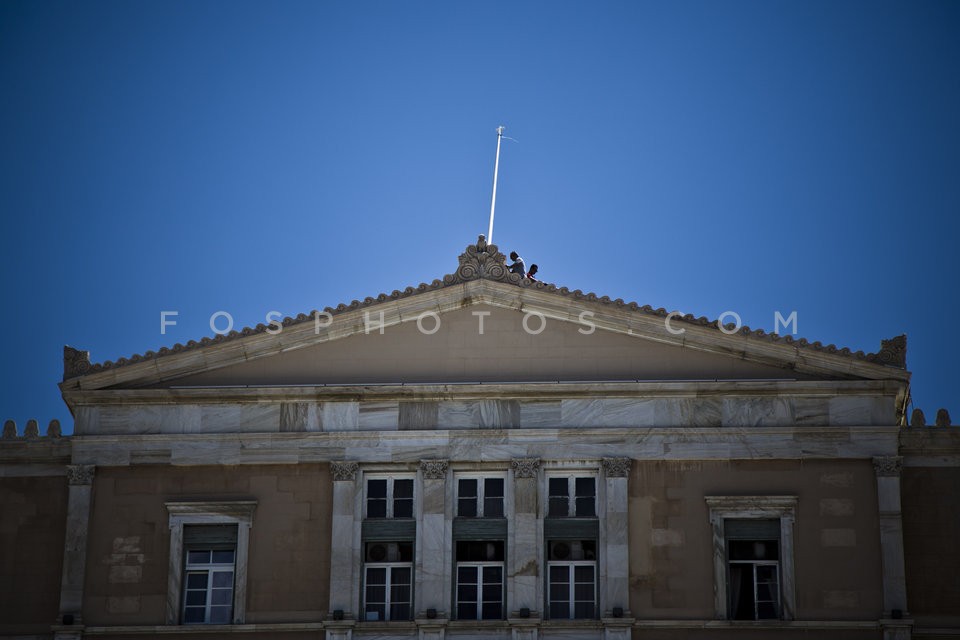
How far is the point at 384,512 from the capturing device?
43.0 metres

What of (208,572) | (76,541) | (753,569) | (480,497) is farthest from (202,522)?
(753,569)

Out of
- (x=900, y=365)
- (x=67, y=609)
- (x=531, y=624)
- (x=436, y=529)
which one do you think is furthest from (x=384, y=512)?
(x=900, y=365)

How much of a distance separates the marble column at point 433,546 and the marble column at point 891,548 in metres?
8.54

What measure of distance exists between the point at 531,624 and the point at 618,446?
3.99m

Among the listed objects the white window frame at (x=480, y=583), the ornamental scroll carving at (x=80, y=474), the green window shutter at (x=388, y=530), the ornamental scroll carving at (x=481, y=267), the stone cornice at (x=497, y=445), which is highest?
the ornamental scroll carving at (x=481, y=267)

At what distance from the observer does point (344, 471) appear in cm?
4300

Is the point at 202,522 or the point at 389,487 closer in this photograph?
the point at 202,522

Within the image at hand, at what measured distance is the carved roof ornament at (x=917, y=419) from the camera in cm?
4300

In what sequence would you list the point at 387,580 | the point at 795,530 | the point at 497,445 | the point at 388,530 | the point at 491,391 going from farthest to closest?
the point at 491,391
the point at 497,445
the point at 388,530
the point at 387,580
the point at 795,530

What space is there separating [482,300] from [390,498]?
450 centimetres

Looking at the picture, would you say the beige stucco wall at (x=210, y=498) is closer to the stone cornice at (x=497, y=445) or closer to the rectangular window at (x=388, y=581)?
the stone cornice at (x=497, y=445)

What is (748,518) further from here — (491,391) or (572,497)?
(491,391)

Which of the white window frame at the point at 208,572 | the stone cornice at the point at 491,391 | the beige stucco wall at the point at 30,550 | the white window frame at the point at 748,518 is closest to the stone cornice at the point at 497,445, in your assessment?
the stone cornice at the point at 491,391

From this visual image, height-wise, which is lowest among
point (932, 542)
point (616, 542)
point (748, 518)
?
point (616, 542)
